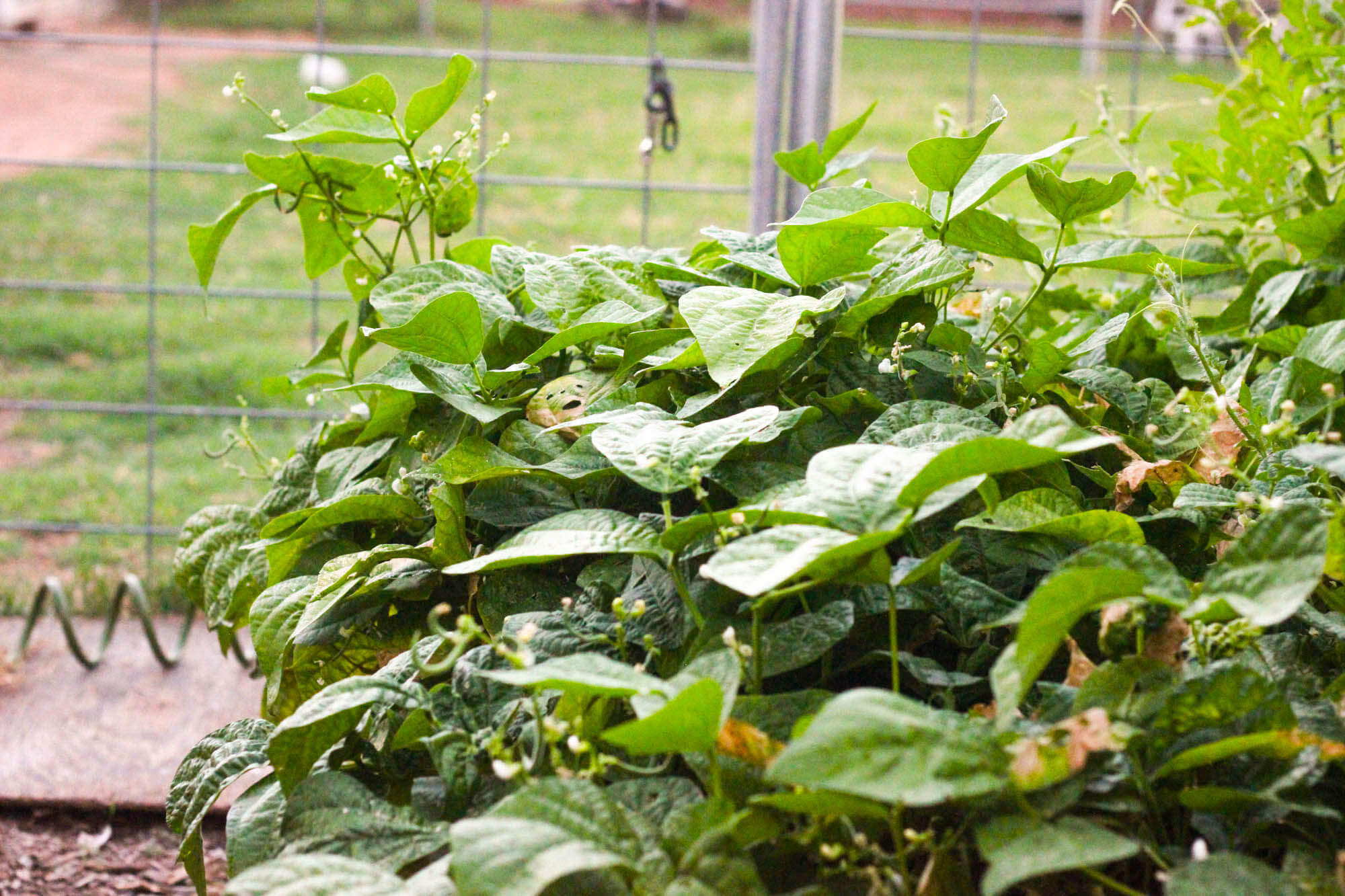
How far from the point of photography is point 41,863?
1401mm

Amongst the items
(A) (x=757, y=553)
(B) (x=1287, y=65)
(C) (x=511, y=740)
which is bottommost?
(C) (x=511, y=740)

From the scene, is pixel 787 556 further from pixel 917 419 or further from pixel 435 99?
pixel 435 99

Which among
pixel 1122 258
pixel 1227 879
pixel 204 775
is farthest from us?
pixel 1122 258

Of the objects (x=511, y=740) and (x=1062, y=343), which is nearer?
(x=511, y=740)

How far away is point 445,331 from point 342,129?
207 mm

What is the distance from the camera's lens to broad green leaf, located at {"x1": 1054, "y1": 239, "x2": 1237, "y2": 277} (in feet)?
2.62

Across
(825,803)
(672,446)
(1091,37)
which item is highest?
(1091,37)

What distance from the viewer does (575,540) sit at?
2.02ft

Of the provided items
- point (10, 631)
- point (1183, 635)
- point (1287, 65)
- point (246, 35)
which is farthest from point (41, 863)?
point (246, 35)

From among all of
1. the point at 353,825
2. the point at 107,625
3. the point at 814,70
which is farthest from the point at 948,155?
the point at 107,625

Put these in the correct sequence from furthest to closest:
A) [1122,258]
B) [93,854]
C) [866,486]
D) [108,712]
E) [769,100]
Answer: [769,100], [108,712], [93,854], [1122,258], [866,486]

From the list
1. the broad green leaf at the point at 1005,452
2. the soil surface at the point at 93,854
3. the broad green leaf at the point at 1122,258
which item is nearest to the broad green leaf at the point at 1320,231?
the broad green leaf at the point at 1122,258

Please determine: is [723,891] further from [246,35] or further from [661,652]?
[246,35]

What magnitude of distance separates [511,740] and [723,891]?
0.60ft
